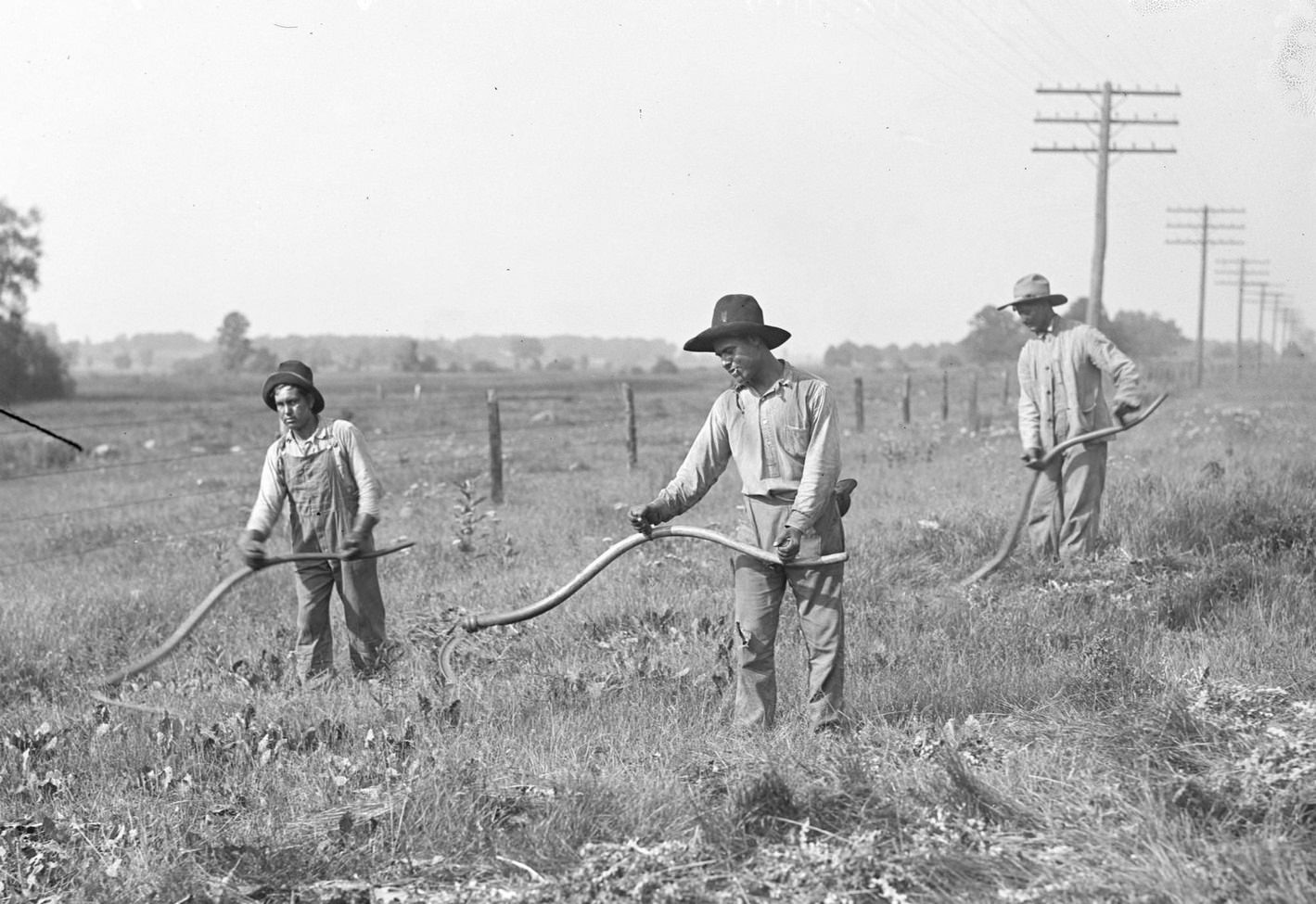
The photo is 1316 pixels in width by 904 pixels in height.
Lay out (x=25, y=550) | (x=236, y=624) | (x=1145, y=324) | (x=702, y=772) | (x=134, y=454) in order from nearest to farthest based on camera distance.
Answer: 1. (x=702, y=772)
2. (x=236, y=624)
3. (x=25, y=550)
4. (x=134, y=454)
5. (x=1145, y=324)

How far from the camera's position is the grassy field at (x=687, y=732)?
362 cm

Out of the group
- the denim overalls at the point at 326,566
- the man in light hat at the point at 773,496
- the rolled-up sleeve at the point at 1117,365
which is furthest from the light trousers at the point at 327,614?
Result: the rolled-up sleeve at the point at 1117,365

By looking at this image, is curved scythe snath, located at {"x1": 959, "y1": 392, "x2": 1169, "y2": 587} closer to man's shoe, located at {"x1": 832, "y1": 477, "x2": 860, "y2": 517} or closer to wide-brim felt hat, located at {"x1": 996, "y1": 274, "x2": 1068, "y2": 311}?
wide-brim felt hat, located at {"x1": 996, "y1": 274, "x2": 1068, "y2": 311}

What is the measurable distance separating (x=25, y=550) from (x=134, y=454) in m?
13.9

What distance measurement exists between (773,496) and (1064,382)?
155 inches

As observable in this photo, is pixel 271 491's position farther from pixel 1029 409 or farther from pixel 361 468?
pixel 1029 409

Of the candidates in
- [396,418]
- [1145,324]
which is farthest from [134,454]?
[1145,324]

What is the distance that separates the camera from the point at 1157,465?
12.6 meters

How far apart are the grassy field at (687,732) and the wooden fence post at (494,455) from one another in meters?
2.77

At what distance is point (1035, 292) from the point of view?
8.17 meters

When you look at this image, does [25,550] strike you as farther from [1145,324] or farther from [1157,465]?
[1145,324]

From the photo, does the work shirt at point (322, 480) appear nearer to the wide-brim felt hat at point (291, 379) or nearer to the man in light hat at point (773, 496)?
the wide-brim felt hat at point (291, 379)

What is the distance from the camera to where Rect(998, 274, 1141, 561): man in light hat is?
810 cm

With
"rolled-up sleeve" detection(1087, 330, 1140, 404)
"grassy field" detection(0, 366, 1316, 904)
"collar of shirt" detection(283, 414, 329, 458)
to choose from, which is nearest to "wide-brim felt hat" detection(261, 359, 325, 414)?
"collar of shirt" detection(283, 414, 329, 458)
